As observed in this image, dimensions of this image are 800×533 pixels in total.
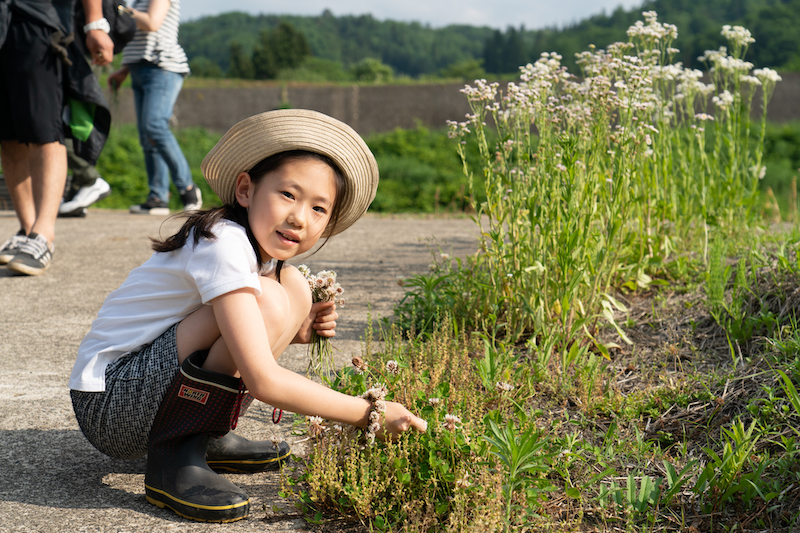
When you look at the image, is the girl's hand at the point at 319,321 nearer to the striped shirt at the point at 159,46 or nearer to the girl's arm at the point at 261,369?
the girl's arm at the point at 261,369

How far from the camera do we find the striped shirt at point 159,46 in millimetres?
5484

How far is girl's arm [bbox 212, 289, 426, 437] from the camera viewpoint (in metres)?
1.64

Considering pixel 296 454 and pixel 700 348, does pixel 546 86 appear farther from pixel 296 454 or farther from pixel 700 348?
pixel 296 454

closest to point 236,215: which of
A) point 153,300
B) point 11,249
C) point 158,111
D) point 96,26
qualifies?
point 153,300

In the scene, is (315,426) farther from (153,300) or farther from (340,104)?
(340,104)

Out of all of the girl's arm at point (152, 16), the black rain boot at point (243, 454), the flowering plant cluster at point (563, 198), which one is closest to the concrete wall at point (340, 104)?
the girl's arm at point (152, 16)

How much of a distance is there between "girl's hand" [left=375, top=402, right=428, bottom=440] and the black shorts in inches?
120

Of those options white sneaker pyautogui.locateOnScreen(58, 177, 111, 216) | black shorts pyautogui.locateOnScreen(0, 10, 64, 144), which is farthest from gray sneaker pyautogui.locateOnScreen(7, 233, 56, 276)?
white sneaker pyautogui.locateOnScreen(58, 177, 111, 216)

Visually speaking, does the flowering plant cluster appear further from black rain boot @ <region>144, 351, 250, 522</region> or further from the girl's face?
black rain boot @ <region>144, 351, 250, 522</region>

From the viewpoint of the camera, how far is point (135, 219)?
239 inches

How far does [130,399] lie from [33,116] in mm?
2621

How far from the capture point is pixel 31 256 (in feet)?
12.6

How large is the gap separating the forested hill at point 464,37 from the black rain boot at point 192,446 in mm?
22820

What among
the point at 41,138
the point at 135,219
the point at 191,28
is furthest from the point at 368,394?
the point at 191,28
